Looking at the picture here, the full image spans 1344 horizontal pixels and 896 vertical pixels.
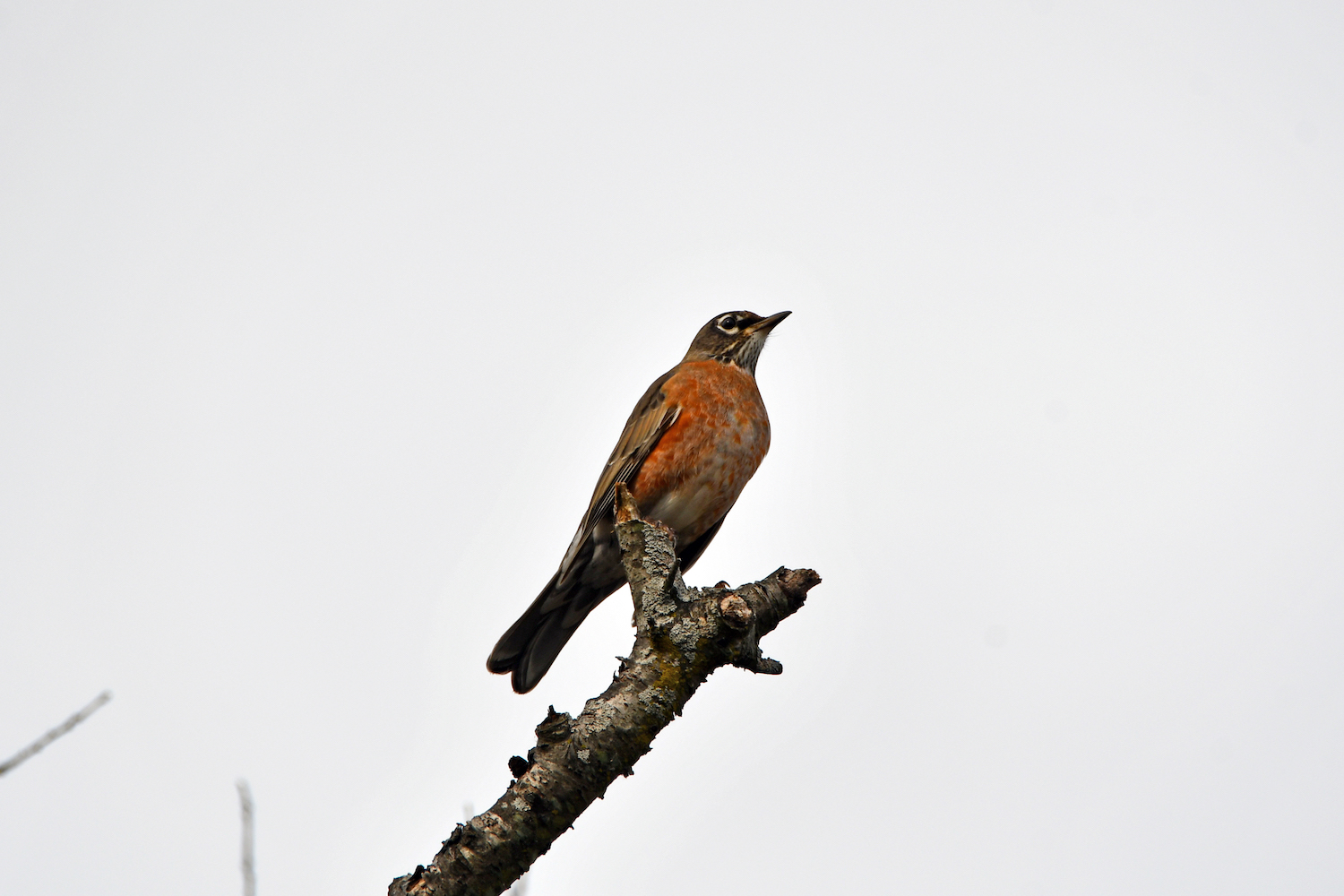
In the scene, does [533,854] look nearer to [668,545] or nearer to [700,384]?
[668,545]

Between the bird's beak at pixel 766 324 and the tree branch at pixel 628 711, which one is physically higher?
the bird's beak at pixel 766 324

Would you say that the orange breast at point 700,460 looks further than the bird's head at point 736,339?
No

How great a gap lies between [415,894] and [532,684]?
332 cm

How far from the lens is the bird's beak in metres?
7.72

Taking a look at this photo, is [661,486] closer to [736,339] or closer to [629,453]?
[629,453]

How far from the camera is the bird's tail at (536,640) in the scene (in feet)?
19.3

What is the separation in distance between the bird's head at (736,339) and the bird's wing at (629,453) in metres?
0.99

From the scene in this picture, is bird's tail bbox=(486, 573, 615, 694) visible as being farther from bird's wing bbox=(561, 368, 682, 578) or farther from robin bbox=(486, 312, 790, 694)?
bird's wing bbox=(561, 368, 682, 578)

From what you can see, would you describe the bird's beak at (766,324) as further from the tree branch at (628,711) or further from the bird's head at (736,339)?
the tree branch at (628,711)

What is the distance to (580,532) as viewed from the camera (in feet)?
19.7

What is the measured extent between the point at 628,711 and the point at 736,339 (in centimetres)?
475

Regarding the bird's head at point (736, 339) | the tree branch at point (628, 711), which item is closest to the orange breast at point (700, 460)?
the bird's head at point (736, 339)

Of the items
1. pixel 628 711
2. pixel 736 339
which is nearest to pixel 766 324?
pixel 736 339

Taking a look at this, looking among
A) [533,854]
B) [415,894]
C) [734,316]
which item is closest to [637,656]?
[533,854]
